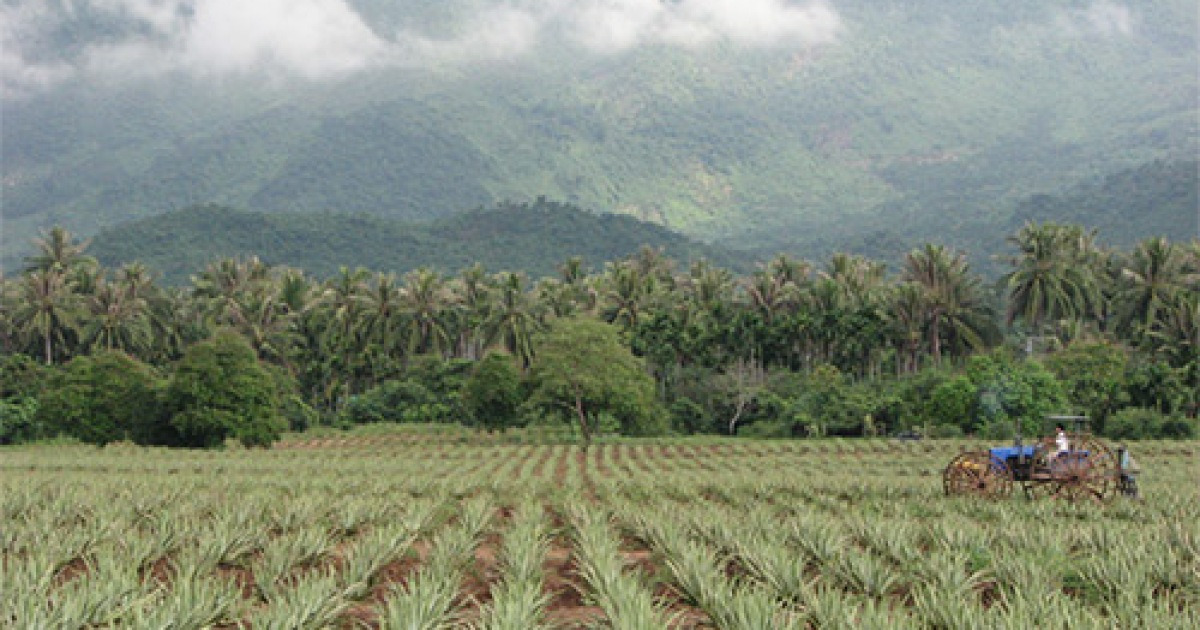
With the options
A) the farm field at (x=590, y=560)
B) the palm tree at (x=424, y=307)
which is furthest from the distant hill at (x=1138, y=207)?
the farm field at (x=590, y=560)

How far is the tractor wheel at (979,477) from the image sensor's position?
18406 millimetres

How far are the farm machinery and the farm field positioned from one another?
0.71 m

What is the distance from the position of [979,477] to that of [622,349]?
4076 cm

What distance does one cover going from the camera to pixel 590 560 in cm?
1068

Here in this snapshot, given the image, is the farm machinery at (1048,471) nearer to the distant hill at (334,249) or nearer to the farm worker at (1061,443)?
the farm worker at (1061,443)

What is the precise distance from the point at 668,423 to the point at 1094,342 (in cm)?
3099

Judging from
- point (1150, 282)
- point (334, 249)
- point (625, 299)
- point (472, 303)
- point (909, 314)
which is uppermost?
point (334, 249)

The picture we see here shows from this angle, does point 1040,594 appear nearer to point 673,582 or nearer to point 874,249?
point 673,582

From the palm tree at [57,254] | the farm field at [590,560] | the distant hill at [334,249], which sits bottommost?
the farm field at [590,560]

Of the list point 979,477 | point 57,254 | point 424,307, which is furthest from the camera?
point 424,307

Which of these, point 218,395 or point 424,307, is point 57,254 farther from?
point 218,395

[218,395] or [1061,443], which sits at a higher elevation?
[1061,443]

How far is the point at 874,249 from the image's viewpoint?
19838 centimetres

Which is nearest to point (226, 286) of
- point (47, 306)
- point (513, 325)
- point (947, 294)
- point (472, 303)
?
point (47, 306)
